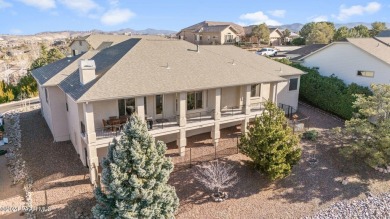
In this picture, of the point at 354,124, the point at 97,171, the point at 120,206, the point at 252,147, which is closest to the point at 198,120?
the point at 252,147

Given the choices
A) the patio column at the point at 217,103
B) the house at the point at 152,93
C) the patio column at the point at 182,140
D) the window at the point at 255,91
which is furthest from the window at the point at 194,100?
the window at the point at 255,91

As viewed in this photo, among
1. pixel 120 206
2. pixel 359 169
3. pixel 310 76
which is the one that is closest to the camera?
pixel 120 206

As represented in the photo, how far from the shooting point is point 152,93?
54.1 ft

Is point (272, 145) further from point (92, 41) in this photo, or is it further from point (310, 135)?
point (92, 41)

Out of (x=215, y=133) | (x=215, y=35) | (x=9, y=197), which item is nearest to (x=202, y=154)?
(x=215, y=133)

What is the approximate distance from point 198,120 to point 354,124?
10.7 m

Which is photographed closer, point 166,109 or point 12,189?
point 12,189

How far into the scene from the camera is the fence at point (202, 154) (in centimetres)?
1785

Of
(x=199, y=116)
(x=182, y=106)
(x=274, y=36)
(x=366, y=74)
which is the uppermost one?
(x=274, y=36)

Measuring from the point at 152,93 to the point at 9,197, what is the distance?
31.3ft

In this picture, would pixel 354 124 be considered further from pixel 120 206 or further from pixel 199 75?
pixel 120 206

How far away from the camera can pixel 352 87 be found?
2553cm

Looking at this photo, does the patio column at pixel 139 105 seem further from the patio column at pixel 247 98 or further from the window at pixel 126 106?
the patio column at pixel 247 98

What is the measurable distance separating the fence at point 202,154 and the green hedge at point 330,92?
11.7m
